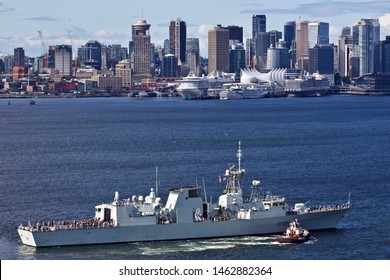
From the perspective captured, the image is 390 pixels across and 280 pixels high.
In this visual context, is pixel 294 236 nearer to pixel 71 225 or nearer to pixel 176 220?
pixel 176 220

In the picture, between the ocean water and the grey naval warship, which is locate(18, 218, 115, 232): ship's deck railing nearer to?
the grey naval warship

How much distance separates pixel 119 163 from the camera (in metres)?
72.7

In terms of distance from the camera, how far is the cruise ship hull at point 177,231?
4225 centimetres

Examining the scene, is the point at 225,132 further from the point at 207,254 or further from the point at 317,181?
the point at 207,254

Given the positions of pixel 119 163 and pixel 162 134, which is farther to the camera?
pixel 162 134

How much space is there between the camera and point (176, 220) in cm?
4391

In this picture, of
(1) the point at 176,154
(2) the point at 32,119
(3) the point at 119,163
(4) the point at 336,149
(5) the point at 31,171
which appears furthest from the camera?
(2) the point at 32,119

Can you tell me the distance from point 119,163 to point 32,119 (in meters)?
72.1

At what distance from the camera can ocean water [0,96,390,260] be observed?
1668 inches

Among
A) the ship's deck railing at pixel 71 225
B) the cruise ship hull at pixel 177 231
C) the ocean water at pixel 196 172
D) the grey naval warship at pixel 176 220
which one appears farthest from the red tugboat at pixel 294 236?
the ship's deck railing at pixel 71 225

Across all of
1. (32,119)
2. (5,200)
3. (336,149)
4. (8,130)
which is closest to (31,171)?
(5,200)

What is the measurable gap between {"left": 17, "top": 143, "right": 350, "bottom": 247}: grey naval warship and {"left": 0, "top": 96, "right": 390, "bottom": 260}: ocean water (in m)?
0.50

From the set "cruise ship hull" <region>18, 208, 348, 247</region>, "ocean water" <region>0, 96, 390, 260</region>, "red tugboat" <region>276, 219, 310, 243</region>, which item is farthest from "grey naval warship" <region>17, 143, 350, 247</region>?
"red tugboat" <region>276, 219, 310, 243</region>

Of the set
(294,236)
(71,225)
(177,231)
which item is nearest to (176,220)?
(177,231)
